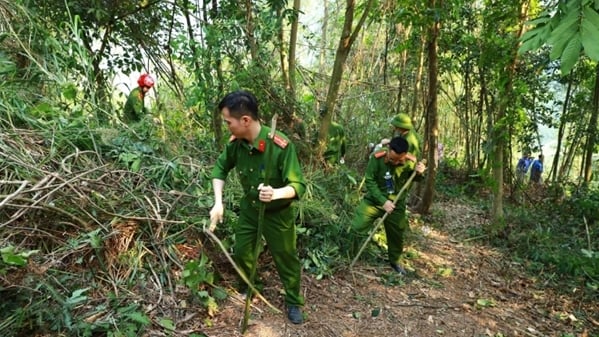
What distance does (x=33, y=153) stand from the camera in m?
3.35

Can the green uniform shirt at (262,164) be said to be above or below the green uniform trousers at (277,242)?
above

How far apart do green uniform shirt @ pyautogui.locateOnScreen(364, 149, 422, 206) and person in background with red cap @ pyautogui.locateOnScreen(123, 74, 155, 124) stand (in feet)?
9.51

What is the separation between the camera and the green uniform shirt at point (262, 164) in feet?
9.50

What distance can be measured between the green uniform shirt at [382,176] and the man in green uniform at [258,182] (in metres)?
1.49

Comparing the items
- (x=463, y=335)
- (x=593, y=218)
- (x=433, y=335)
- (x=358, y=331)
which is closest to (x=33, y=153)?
(x=358, y=331)

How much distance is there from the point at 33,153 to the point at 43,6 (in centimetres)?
283

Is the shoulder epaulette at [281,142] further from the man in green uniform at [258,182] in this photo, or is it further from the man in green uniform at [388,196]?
the man in green uniform at [388,196]

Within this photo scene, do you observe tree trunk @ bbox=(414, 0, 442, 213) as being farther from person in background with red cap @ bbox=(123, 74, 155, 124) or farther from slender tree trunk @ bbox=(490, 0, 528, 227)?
person in background with red cap @ bbox=(123, 74, 155, 124)

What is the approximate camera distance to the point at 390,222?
4.49 m

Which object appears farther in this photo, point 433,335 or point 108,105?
point 108,105

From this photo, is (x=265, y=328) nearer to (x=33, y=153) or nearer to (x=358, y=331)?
(x=358, y=331)

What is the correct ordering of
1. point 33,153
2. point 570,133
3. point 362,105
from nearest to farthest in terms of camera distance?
point 33,153 < point 362,105 < point 570,133

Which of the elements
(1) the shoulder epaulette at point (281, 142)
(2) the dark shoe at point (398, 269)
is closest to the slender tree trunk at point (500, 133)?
(2) the dark shoe at point (398, 269)

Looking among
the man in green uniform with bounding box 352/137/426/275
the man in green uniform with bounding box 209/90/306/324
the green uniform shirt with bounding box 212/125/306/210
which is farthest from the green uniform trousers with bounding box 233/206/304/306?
the man in green uniform with bounding box 352/137/426/275
